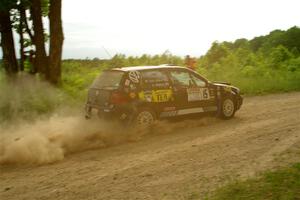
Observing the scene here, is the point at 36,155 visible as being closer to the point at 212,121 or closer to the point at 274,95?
the point at 212,121

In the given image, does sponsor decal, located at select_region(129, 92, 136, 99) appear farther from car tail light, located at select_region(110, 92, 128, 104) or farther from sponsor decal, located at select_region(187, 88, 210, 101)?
sponsor decal, located at select_region(187, 88, 210, 101)

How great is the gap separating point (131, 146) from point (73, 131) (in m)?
1.44

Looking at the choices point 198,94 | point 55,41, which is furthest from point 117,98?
point 55,41

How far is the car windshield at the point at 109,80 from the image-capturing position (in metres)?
10.6

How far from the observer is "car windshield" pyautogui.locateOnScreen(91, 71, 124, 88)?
10625 mm

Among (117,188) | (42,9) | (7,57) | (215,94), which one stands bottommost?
(117,188)

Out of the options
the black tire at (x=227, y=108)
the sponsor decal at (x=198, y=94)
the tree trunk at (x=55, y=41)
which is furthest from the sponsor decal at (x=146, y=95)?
the tree trunk at (x=55, y=41)

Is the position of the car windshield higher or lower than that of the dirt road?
higher

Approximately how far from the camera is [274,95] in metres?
17.4

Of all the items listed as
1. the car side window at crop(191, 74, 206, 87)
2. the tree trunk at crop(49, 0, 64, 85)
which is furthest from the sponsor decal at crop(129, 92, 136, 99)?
the tree trunk at crop(49, 0, 64, 85)

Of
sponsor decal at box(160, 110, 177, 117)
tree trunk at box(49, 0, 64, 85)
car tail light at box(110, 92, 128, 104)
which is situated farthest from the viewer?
tree trunk at box(49, 0, 64, 85)

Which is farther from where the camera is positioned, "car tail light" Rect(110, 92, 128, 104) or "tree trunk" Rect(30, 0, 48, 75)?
"tree trunk" Rect(30, 0, 48, 75)

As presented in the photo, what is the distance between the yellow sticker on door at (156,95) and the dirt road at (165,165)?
27.8 inches

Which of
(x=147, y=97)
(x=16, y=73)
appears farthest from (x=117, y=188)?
(x=16, y=73)
